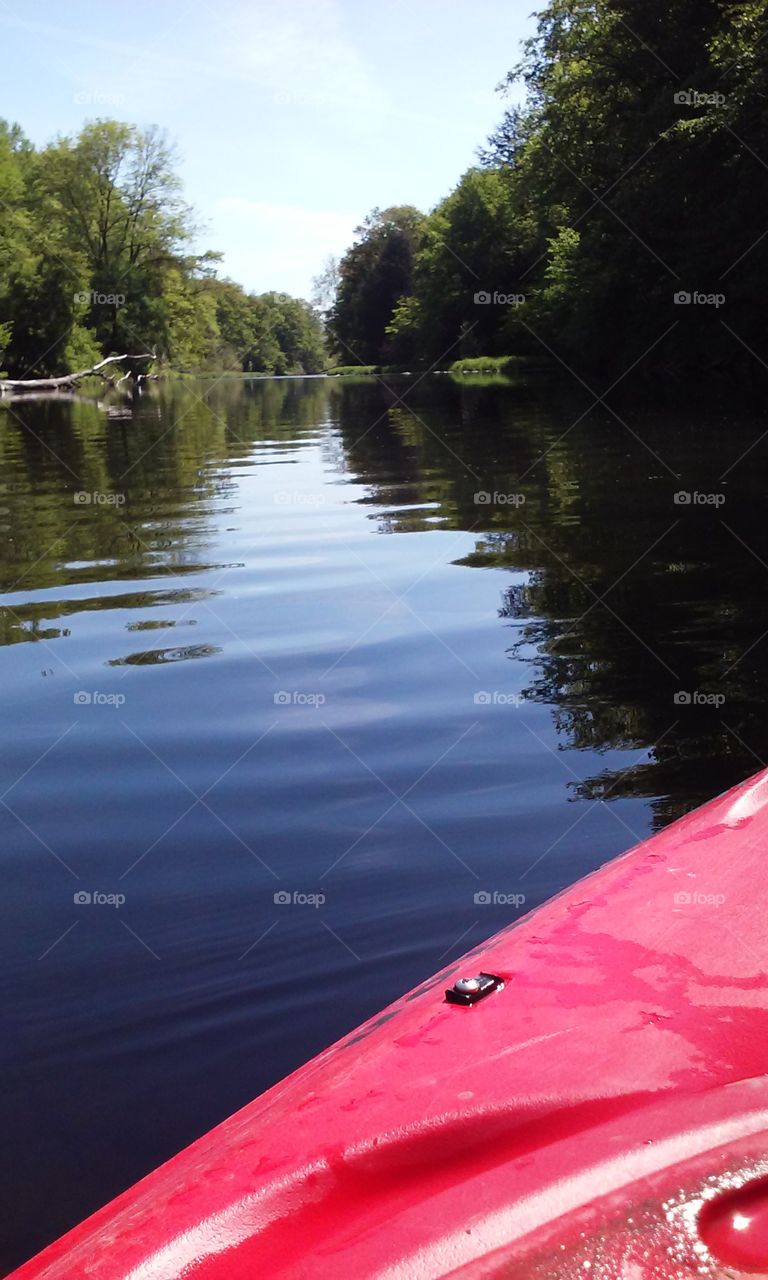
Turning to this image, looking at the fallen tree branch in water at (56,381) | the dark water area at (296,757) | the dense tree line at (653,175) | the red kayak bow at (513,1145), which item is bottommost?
the dark water area at (296,757)

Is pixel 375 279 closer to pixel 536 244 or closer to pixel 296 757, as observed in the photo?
pixel 536 244

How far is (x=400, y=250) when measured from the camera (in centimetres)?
9369

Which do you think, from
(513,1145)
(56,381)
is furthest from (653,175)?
(56,381)

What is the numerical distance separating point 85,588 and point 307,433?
16192 millimetres

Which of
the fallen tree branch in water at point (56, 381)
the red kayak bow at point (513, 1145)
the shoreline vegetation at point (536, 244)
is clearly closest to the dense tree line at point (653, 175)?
the shoreline vegetation at point (536, 244)

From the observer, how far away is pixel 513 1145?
1.49 meters

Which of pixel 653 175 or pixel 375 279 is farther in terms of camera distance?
pixel 375 279

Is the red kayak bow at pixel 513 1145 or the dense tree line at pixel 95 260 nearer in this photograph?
the red kayak bow at pixel 513 1145

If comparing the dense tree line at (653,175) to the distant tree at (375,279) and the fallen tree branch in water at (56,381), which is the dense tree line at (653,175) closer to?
the fallen tree branch in water at (56,381)

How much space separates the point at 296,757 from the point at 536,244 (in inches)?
2059

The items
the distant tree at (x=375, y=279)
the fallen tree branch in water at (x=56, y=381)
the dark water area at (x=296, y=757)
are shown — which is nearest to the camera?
the dark water area at (x=296, y=757)

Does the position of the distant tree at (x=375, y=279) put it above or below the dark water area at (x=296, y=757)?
above

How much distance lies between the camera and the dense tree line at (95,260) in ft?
180

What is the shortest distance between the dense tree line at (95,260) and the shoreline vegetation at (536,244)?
0.11 meters
